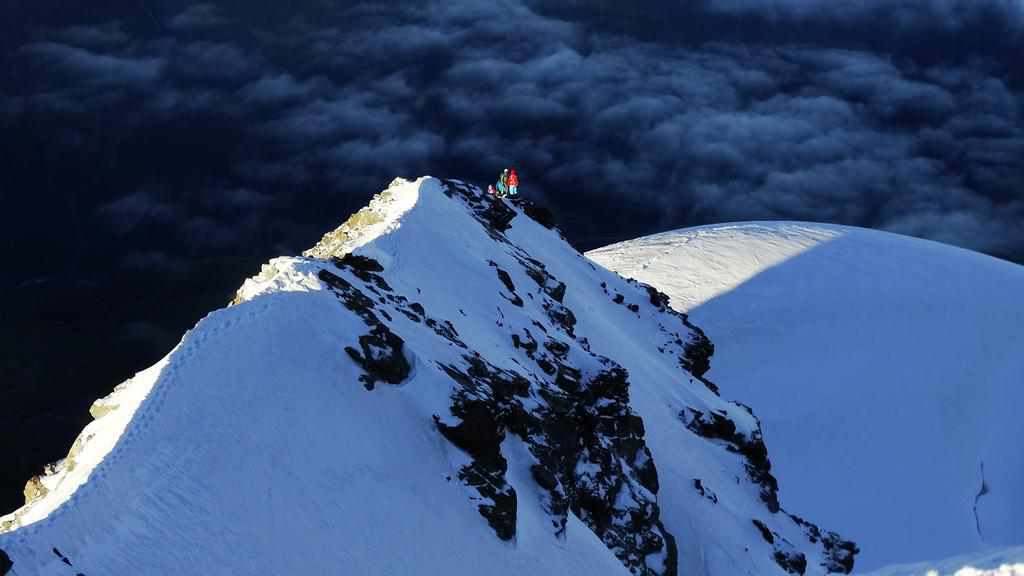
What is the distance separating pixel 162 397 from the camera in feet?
94.1

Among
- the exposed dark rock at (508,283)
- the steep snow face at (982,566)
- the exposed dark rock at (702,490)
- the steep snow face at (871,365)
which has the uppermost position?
the steep snow face at (982,566)

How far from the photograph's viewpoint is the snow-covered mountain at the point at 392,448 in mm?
25859

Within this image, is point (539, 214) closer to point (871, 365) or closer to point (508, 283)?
point (508, 283)

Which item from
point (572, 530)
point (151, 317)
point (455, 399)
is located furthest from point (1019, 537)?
point (151, 317)

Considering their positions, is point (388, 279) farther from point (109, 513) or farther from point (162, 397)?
point (109, 513)

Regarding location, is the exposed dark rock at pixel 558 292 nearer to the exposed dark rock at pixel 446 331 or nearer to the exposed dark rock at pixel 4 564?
the exposed dark rock at pixel 446 331

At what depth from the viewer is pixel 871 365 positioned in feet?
259

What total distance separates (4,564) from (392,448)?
389 inches

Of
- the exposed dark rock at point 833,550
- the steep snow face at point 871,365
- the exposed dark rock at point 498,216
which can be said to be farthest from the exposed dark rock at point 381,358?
the steep snow face at point 871,365

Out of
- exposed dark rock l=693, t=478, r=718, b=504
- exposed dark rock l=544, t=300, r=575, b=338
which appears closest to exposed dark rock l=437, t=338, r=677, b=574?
exposed dark rock l=544, t=300, r=575, b=338

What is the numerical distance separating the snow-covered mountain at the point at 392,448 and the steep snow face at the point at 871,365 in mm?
19632

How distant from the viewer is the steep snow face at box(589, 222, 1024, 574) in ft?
217

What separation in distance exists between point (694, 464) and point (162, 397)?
76.6 feet

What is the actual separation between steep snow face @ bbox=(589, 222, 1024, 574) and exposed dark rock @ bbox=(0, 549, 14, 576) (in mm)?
45688
